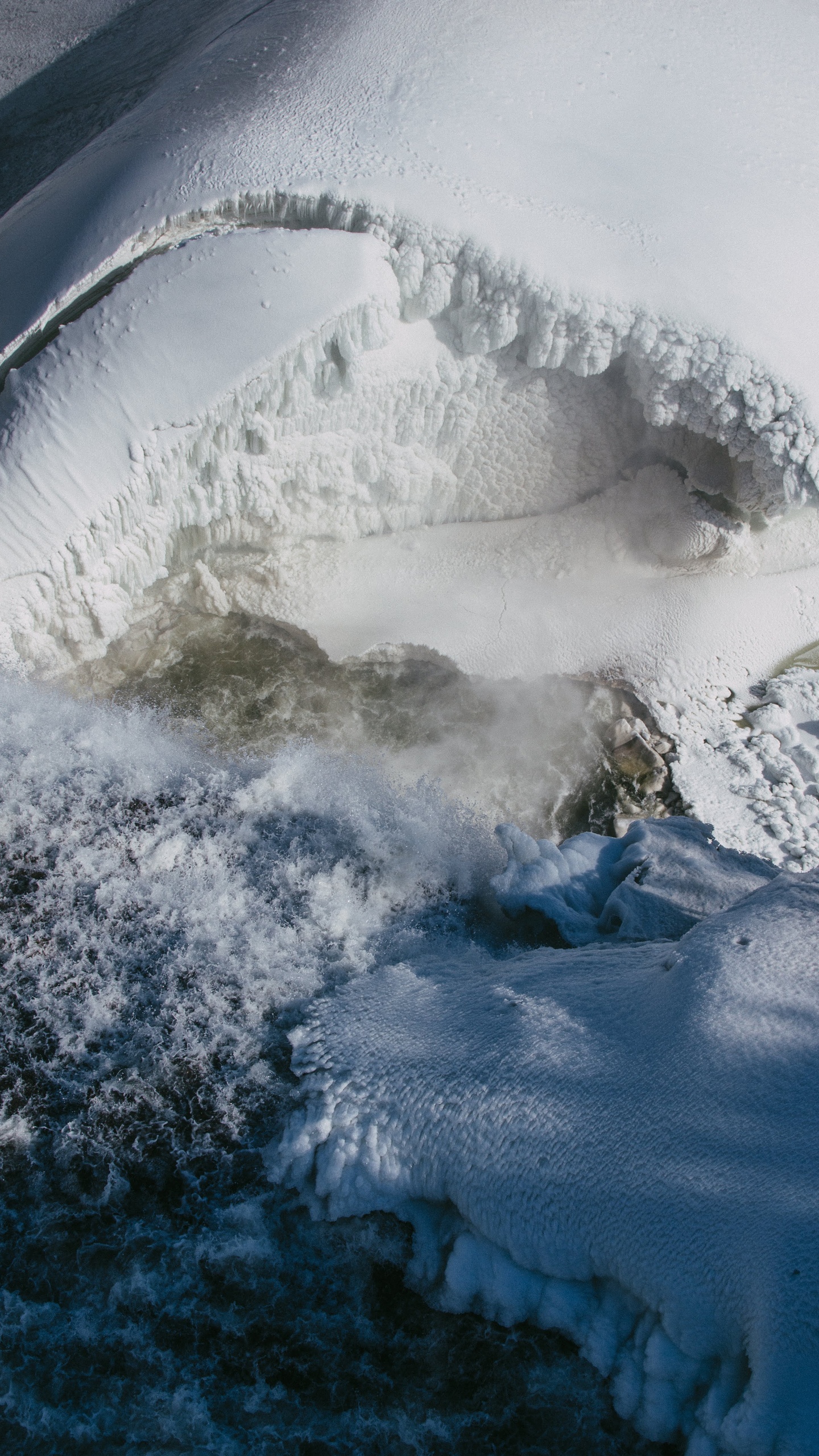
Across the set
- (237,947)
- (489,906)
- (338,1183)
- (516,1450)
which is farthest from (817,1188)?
(237,947)

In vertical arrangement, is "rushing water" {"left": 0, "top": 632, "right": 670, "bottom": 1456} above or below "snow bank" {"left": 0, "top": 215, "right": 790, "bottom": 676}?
below

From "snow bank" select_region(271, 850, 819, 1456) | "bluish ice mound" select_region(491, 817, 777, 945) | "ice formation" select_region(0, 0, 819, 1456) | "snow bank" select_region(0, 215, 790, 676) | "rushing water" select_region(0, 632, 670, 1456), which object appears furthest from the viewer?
"snow bank" select_region(0, 215, 790, 676)

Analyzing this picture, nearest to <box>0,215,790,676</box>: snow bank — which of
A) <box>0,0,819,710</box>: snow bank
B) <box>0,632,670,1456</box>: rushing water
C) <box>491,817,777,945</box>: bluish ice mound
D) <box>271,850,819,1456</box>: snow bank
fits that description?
<box>0,0,819,710</box>: snow bank

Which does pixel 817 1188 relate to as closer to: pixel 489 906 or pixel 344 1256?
pixel 344 1256

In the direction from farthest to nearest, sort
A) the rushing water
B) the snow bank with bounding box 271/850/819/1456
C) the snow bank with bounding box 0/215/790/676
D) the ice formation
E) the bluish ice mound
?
1. the snow bank with bounding box 0/215/790/676
2. the bluish ice mound
3. the ice formation
4. the rushing water
5. the snow bank with bounding box 271/850/819/1456

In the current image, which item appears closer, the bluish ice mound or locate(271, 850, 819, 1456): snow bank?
locate(271, 850, 819, 1456): snow bank

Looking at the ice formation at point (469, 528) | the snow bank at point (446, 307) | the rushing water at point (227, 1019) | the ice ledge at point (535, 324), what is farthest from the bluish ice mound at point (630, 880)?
the ice ledge at point (535, 324)

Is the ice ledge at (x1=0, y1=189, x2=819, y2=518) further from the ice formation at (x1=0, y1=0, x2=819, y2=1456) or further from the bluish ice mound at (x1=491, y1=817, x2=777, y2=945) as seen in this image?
the bluish ice mound at (x1=491, y1=817, x2=777, y2=945)
